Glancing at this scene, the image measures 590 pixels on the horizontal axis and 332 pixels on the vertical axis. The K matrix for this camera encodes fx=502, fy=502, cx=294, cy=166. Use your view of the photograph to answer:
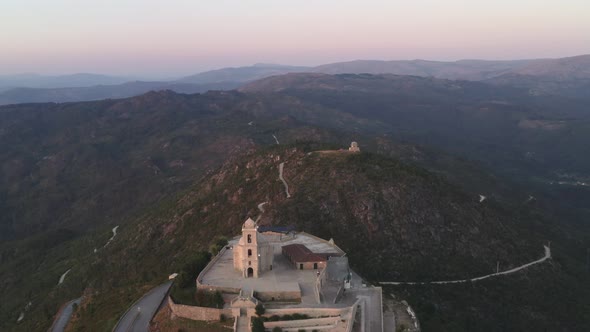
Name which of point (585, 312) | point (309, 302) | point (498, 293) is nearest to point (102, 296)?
point (309, 302)

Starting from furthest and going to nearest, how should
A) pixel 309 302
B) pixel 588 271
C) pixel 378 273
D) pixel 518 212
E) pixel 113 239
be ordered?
1. pixel 518 212
2. pixel 113 239
3. pixel 588 271
4. pixel 378 273
5. pixel 309 302

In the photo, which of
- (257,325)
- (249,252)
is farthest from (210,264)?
(257,325)

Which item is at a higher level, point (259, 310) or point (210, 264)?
point (210, 264)

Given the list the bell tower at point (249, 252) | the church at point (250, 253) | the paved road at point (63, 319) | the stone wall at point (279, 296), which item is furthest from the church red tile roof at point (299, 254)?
the paved road at point (63, 319)

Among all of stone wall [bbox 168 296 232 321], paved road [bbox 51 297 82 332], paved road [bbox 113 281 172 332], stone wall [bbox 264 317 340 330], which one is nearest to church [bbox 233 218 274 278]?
stone wall [bbox 168 296 232 321]

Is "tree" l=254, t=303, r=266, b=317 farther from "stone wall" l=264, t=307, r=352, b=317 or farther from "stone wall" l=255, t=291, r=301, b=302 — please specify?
"stone wall" l=255, t=291, r=301, b=302

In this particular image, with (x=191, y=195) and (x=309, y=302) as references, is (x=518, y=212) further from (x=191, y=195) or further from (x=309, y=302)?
(x=309, y=302)

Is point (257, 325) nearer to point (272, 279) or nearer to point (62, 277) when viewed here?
point (272, 279)
